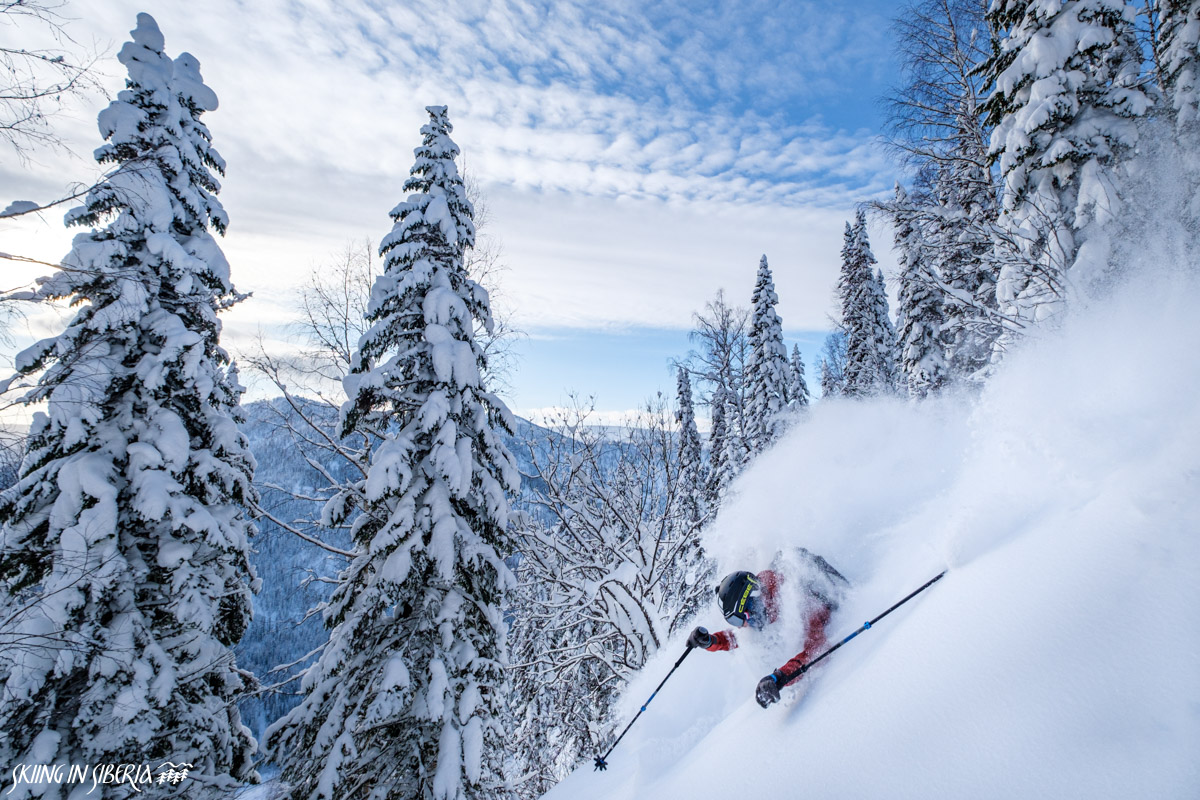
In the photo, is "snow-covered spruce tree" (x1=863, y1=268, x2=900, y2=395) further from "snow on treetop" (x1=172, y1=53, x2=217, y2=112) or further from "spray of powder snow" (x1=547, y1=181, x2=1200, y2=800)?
"snow on treetop" (x1=172, y1=53, x2=217, y2=112)

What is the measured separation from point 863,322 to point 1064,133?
2214 cm

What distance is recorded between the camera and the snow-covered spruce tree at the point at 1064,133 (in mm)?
8047

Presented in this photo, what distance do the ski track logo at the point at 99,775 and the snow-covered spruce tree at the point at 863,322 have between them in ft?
97.9

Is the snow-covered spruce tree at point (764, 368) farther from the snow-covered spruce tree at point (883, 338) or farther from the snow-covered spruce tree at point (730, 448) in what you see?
the snow-covered spruce tree at point (883, 338)

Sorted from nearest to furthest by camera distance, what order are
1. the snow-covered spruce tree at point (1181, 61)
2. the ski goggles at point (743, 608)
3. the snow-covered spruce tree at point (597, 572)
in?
the ski goggles at point (743, 608)
the snow-covered spruce tree at point (1181, 61)
the snow-covered spruce tree at point (597, 572)

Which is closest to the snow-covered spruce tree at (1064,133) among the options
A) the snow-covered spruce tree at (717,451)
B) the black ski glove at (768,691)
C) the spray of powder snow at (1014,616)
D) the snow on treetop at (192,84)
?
the spray of powder snow at (1014,616)

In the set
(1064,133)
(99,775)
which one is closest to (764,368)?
(1064,133)

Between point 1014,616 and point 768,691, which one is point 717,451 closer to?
point 768,691

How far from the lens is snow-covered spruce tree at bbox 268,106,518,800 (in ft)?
20.7

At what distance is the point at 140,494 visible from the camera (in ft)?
22.0

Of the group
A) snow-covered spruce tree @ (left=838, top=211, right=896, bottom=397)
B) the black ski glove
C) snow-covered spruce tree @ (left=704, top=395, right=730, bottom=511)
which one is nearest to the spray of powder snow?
the black ski glove

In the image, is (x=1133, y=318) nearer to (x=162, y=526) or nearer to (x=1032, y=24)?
(x=1032, y=24)

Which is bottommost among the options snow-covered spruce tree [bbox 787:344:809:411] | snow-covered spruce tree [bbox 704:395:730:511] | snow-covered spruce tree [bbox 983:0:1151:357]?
snow-covered spruce tree [bbox 704:395:730:511]

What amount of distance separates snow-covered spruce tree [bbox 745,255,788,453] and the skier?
17.9m
